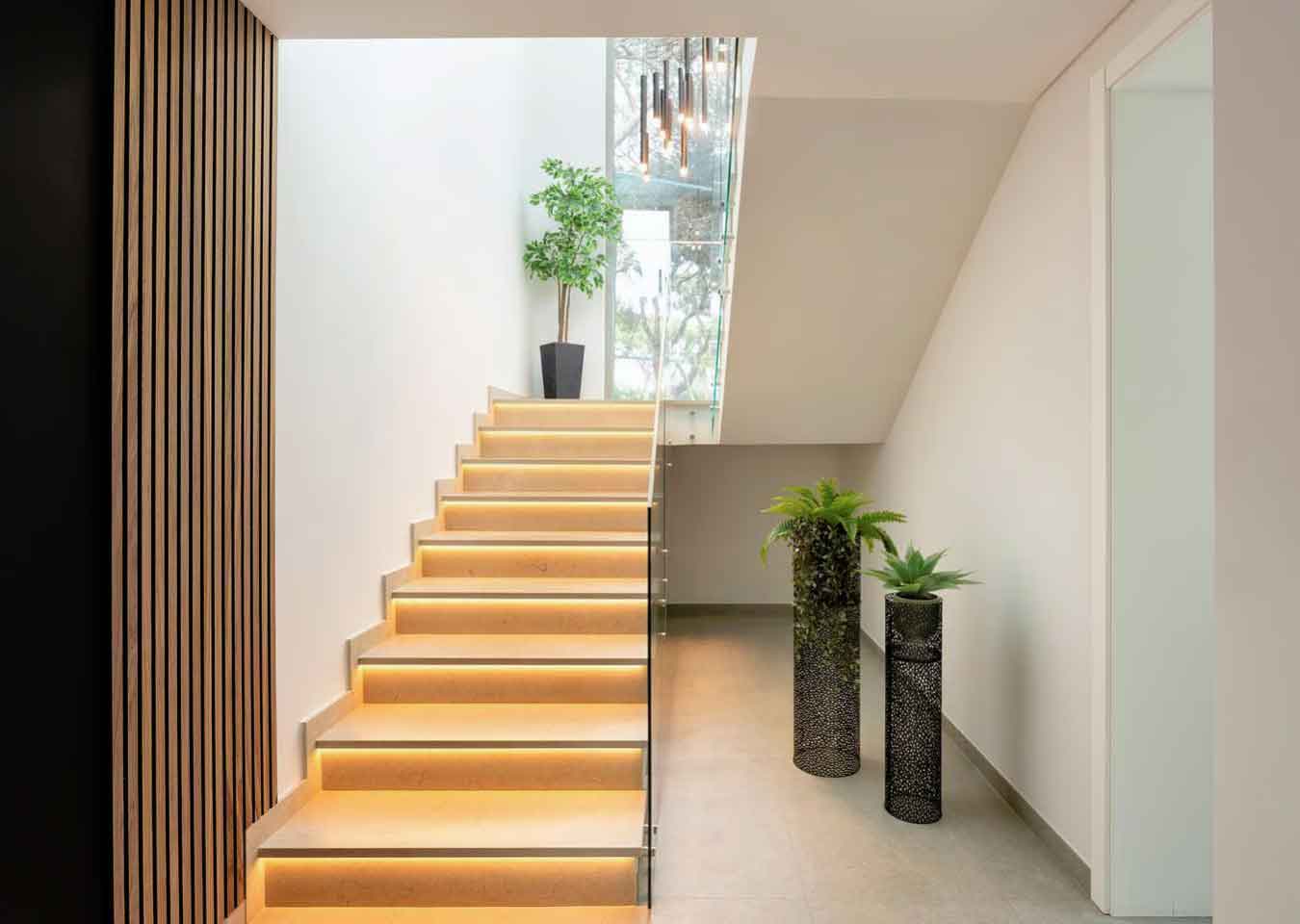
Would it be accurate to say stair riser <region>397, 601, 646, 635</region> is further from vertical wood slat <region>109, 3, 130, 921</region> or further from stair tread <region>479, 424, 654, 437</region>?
vertical wood slat <region>109, 3, 130, 921</region>

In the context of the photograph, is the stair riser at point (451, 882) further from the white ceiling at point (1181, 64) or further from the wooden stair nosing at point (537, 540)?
the white ceiling at point (1181, 64)

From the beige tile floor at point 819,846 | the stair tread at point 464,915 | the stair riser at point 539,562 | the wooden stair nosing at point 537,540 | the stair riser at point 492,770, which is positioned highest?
the wooden stair nosing at point 537,540

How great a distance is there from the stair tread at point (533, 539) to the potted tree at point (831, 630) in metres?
0.85

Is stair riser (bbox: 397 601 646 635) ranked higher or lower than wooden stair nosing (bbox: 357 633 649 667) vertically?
higher

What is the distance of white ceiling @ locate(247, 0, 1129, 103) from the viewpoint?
2461 mm

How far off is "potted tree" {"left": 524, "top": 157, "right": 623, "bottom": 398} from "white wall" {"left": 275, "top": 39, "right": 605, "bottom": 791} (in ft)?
2.75

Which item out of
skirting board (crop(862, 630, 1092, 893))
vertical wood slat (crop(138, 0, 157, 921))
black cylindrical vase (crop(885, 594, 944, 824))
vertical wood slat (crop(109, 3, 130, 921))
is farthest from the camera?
black cylindrical vase (crop(885, 594, 944, 824))

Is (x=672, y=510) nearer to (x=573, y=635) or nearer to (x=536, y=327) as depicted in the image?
(x=536, y=327)

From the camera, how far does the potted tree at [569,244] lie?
6898mm

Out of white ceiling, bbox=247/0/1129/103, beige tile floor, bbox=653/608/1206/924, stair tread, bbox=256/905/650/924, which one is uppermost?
white ceiling, bbox=247/0/1129/103

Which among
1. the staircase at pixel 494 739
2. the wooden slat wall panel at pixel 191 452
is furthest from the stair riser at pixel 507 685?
the wooden slat wall panel at pixel 191 452

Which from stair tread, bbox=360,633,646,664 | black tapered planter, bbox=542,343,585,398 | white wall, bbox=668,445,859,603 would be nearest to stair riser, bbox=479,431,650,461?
black tapered planter, bbox=542,343,585,398

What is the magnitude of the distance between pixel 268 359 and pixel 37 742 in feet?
4.71

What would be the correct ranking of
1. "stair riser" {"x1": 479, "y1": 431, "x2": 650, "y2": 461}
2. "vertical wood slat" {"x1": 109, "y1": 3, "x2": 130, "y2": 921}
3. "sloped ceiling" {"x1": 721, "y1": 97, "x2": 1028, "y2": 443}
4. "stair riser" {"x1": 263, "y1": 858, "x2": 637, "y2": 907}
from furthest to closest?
"stair riser" {"x1": 479, "y1": 431, "x2": 650, "y2": 461} < "sloped ceiling" {"x1": 721, "y1": 97, "x2": 1028, "y2": 443} < "stair riser" {"x1": 263, "y1": 858, "x2": 637, "y2": 907} < "vertical wood slat" {"x1": 109, "y1": 3, "x2": 130, "y2": 921}
